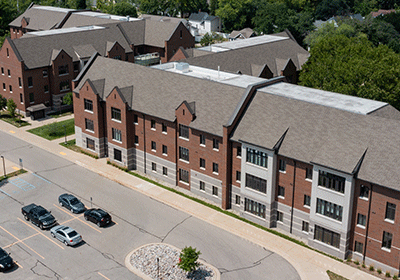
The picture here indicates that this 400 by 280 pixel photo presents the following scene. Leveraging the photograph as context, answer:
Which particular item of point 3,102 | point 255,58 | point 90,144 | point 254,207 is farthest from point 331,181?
point 3,102

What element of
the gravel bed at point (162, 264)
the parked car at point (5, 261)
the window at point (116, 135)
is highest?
A: the window at point (116, 135)

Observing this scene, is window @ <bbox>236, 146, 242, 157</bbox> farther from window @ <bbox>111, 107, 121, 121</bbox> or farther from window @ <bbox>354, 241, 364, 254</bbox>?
window @ <bbox>111, 107, 121, 121</bbox>

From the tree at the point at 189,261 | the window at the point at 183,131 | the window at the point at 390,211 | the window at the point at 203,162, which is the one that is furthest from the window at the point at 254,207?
the window at the point at 390,211

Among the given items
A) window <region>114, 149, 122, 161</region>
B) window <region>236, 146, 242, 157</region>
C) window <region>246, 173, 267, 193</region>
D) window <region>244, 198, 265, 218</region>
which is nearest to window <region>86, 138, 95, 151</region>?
window <region>114, 149, 122, 161</region>

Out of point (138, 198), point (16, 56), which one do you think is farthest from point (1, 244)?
point (16, 56)

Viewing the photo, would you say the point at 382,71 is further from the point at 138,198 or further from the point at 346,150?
the point at 138,198

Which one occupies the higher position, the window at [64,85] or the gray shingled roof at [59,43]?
the gray shingled roof at [59,43]

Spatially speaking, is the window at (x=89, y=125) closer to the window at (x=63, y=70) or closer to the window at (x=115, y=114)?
the window at (x=115, y=114)
